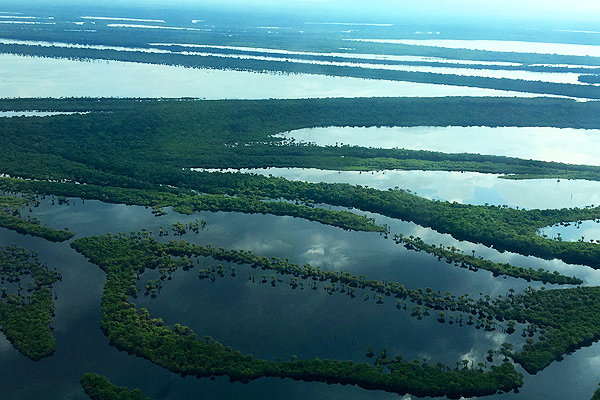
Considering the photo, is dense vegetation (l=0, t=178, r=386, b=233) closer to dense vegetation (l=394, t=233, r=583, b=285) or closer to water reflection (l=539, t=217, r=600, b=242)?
dense vegetation (l=394, t=233, r=583, b=285)

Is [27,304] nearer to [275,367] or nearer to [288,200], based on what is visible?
[275,367]

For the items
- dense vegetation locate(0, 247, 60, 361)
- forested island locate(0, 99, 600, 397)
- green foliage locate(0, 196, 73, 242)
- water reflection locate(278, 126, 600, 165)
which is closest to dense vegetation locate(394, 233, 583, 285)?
forested island locate(0, 99, 600, 397)

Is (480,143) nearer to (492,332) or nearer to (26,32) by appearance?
(492,332)

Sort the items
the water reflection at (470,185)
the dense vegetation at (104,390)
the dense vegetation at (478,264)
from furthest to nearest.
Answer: the water reflection at (470,185) < the dense vegetation at (478,264) < the dense vegetation at (104,390)

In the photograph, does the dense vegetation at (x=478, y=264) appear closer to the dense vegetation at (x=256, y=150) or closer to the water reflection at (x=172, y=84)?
the dense vegetation at (x=256, y=150)

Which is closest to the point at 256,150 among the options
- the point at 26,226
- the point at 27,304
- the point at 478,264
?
the point at 26,226

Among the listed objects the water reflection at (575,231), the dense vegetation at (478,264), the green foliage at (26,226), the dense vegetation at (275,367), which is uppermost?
the water reflection at (575,231)

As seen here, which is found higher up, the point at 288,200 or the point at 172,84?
the point at 172,84

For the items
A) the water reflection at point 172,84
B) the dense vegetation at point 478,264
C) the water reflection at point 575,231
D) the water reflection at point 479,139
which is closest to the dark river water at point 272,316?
the dense vegetation at point 478,264
